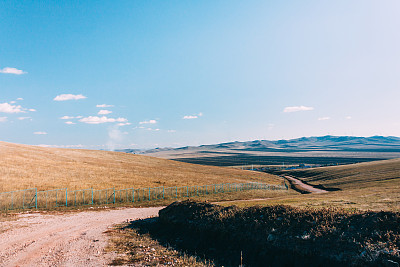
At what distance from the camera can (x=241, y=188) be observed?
64312 mm

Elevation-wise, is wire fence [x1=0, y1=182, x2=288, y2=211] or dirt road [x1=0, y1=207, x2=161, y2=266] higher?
dirt road [x1=0, y1=207, x2=161, y2=266]

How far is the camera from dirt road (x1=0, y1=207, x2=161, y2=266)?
1602 centimetres

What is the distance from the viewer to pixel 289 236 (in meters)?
16.0

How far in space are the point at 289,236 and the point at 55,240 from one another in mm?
17994

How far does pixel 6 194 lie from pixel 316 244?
45.5 metres

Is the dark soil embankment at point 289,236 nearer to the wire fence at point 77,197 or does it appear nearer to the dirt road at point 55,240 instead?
the dirt road at point 55,240

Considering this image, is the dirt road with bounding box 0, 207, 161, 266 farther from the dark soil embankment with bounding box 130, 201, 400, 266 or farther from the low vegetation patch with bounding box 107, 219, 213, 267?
the dark soil embankment with bounding box 130, 201, 400, 266

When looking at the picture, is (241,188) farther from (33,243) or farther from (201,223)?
(33,243)

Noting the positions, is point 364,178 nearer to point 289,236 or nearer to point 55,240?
point 289,236

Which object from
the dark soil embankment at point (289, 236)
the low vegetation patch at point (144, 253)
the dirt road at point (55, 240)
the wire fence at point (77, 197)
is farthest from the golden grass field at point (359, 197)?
the dirt road at point (55, 240)

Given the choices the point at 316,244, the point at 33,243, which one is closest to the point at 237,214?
the point at 316,244

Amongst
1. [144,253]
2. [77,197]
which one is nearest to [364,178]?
[77,197]

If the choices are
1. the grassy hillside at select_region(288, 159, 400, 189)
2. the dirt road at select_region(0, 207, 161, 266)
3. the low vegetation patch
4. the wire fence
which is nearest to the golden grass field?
the grassy hillside at select_region(288, 159, 400, 189)

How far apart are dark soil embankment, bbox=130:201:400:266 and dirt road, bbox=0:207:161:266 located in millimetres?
5462
